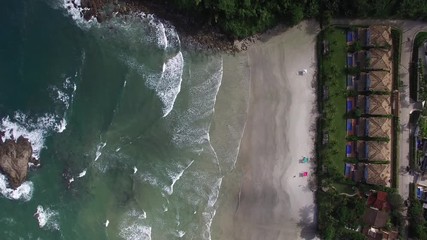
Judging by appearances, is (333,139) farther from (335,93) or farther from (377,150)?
(335,93)

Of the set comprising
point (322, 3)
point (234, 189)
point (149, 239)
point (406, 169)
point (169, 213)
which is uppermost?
point (322, 3)

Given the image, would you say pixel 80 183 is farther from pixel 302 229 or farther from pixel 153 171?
pixel 302 229

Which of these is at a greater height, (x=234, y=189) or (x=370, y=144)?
(x=370, y=144)

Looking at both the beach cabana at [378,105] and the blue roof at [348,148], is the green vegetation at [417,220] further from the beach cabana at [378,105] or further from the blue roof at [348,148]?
the beach cabana at [378,105]

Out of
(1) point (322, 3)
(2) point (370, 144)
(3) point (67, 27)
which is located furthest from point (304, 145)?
(3) point (67, 27)

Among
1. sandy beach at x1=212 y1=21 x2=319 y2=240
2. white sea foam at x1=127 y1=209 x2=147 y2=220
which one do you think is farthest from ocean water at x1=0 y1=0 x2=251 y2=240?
sandy beach at x1=212 y1=21 x2=319 y2=240

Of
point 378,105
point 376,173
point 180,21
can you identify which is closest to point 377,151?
point 376,173

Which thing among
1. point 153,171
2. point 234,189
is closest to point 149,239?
point 153,171
